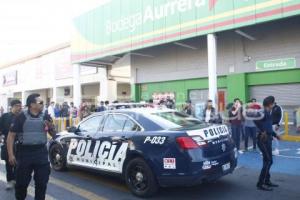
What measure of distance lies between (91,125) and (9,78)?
4024cm

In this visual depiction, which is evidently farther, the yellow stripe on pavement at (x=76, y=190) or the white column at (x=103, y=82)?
the white column at (x=103, y=82)

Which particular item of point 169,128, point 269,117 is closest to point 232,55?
point 269,117

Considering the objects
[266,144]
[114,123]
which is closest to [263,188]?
[266,144]

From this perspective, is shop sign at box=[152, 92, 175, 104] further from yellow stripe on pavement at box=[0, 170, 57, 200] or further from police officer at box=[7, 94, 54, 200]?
police officer at box=[7, 94, 54, 200]

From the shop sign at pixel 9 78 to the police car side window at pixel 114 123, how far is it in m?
38.3

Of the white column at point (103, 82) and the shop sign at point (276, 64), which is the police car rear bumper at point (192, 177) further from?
the white column at point (103, 82)

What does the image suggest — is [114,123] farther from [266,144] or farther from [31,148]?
[266,144]

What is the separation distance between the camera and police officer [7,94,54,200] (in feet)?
16.3

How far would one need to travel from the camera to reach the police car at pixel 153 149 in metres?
5.61

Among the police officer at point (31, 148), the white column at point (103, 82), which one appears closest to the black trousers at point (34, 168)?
the police officer at point (31, 148)

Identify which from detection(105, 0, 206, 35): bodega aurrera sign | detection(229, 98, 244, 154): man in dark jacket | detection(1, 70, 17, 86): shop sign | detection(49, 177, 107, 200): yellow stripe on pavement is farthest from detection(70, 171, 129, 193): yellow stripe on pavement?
detection(1, 70, 17, 86): shop sign

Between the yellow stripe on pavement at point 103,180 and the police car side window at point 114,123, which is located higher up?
the police car side window at point 114,123

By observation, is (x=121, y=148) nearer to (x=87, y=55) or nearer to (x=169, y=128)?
(x=169, y=128)

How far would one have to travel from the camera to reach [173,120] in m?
6.53
